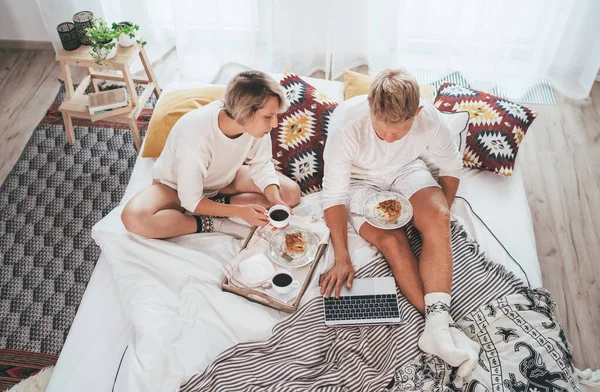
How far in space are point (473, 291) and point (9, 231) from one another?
2.00 meters

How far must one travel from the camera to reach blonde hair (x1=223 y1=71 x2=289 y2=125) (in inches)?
66.2

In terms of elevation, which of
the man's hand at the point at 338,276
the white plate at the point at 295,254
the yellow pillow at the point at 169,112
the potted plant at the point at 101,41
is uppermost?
the potted plant at the point at 101,41

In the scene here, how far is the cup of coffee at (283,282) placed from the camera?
172 cm

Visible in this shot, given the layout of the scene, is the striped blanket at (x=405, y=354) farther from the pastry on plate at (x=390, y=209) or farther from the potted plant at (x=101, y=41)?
the potted plant at (x=101, y=41)

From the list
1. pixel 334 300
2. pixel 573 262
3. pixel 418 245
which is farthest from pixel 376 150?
pixel 573 262

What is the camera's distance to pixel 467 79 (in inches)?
122

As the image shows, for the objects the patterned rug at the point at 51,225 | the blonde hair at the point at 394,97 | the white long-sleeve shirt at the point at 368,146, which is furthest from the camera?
the patterned rug at the point at 51,225

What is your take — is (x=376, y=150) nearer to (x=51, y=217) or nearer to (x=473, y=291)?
(x=473, y=291)

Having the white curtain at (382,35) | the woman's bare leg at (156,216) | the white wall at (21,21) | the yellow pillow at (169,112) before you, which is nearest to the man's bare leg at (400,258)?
the woman's bare leg at (156,216)

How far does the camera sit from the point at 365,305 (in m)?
1.71

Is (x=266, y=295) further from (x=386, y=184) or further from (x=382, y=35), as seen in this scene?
(x=382, y=35)

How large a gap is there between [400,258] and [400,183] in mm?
325

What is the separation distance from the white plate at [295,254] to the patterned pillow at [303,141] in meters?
0.34

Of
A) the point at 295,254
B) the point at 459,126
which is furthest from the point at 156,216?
the point at 459,126
